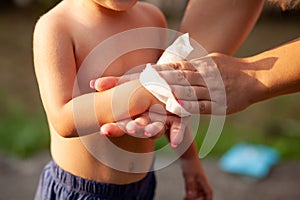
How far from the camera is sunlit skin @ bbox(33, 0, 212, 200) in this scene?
2.81 ft

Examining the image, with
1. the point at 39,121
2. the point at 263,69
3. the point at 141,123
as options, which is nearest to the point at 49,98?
the point at 141,123

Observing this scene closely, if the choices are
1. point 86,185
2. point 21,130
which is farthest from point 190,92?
point 21,130

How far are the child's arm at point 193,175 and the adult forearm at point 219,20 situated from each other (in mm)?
190

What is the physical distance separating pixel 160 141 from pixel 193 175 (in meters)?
0.86

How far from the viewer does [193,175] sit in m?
1.11

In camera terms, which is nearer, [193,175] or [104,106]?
[104,106]

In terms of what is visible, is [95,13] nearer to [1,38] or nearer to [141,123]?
[141,123]

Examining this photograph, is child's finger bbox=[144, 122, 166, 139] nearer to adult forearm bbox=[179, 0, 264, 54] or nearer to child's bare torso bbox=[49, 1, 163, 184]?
child's bare torso bbox=[49, 1, 163, 184]

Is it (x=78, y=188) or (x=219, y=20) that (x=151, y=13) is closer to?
(x=219, y=20)

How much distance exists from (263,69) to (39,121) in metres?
1.56

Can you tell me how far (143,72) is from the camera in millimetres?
876

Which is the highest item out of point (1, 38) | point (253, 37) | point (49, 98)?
point (49, 98)

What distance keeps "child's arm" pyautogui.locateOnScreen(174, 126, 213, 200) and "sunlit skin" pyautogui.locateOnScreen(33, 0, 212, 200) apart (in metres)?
0.09

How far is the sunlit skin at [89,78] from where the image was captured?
0.86 metres
